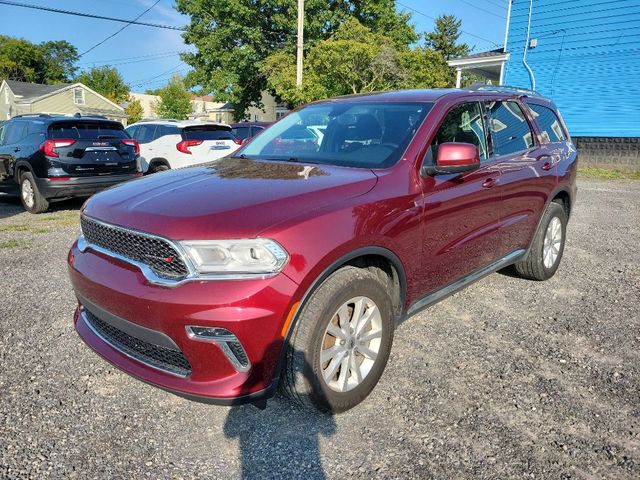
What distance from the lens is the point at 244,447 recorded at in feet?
8.04

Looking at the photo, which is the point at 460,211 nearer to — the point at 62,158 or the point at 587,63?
the point at 62,158

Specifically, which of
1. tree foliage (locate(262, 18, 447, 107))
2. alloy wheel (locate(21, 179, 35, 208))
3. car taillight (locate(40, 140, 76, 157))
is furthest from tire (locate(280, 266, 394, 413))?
tree foliage (locate(262, 18, 447, 107))

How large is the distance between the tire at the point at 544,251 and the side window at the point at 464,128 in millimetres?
1351

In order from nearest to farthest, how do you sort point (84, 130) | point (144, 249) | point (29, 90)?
point (144, 249), point (84, 130), point (29, 90)

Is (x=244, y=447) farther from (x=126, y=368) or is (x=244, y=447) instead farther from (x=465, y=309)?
(x=465, y=309)

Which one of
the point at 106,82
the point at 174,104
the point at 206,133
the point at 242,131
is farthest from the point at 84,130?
the point at 106,82

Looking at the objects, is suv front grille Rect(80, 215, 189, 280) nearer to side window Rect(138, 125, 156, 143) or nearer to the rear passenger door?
the rear passenger door

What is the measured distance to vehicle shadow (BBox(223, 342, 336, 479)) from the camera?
2.29 meters

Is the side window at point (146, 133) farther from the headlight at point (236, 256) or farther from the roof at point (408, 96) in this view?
the headlight at point (236, 256)

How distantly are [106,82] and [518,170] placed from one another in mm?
80480

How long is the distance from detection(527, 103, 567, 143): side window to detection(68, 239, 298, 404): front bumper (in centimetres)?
351

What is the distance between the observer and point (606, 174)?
49.0 feet

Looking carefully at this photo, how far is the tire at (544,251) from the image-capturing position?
15.1 ft

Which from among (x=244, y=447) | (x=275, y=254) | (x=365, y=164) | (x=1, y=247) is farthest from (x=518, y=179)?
(x=1, y=247)
